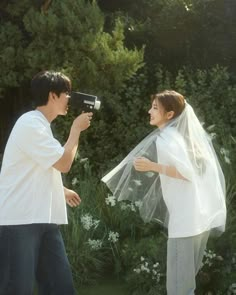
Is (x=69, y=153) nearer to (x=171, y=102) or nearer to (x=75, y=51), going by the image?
(x=171, y=102)

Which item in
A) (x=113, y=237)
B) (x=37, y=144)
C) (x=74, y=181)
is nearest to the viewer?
(x=37, y=144)

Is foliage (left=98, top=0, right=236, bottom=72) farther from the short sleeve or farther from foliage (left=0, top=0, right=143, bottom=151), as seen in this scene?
the short sleeve

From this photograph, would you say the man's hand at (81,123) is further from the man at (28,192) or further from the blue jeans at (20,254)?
the blue jeans at (20,254)

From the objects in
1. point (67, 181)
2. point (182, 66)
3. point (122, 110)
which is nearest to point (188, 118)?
point (67, 181)

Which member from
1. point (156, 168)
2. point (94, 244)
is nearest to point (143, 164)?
point (156, 168)

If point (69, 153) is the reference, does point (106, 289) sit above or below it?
below

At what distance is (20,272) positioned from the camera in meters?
3.55

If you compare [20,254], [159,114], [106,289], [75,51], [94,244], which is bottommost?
[106,289]

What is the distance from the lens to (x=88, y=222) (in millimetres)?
5340

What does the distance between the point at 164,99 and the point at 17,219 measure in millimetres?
1274

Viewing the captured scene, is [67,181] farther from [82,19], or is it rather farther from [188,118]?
[188,118]

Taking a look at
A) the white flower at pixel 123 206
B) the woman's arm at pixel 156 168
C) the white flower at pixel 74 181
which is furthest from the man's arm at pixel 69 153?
the white flower at pixel 74 181

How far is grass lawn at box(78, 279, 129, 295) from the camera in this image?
527 centimetres

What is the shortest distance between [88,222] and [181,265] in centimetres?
147
